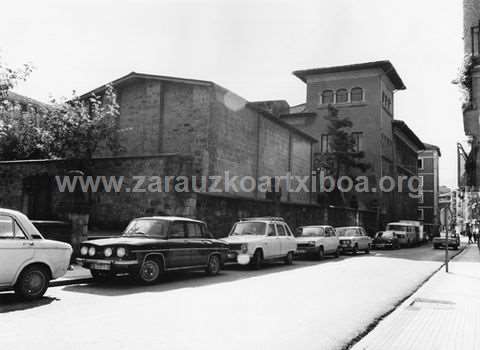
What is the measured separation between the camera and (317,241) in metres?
18.8

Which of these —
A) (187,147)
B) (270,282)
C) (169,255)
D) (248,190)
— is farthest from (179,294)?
(248,190)

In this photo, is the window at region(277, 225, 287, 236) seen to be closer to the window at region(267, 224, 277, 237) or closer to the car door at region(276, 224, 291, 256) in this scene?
the car door at region(276, 224, 291, 256)

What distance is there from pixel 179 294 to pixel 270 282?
2.92m

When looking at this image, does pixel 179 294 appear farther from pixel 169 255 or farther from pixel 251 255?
pixel 251 255

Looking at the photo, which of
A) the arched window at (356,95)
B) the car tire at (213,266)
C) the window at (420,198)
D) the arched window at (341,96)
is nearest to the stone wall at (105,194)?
the car tire at (213,266)

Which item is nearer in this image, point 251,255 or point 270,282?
point 270,282

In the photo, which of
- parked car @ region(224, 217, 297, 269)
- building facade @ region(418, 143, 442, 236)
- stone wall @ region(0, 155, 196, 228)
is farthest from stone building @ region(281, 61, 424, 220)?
parked car @ region(224, 217, 297, 269)

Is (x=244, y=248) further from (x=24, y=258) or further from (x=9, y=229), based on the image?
(x=9, y=229)

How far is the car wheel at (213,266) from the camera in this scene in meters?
12.3

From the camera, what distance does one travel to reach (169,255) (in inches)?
427

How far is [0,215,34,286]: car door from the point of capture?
7.44m

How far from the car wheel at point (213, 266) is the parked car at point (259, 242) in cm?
130

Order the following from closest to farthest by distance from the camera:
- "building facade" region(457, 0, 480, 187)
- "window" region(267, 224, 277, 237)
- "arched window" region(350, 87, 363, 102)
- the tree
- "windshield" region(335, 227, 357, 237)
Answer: "window" region(267, 224, 277, 237) → "building facade" region(457, 0, 480, 187) → "windshield" region(335, 227, 357, 237) → the tree → "arched window" region(350, 87, 363, 102)

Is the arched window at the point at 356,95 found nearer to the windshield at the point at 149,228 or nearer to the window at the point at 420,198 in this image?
the window at the point at 420,198
